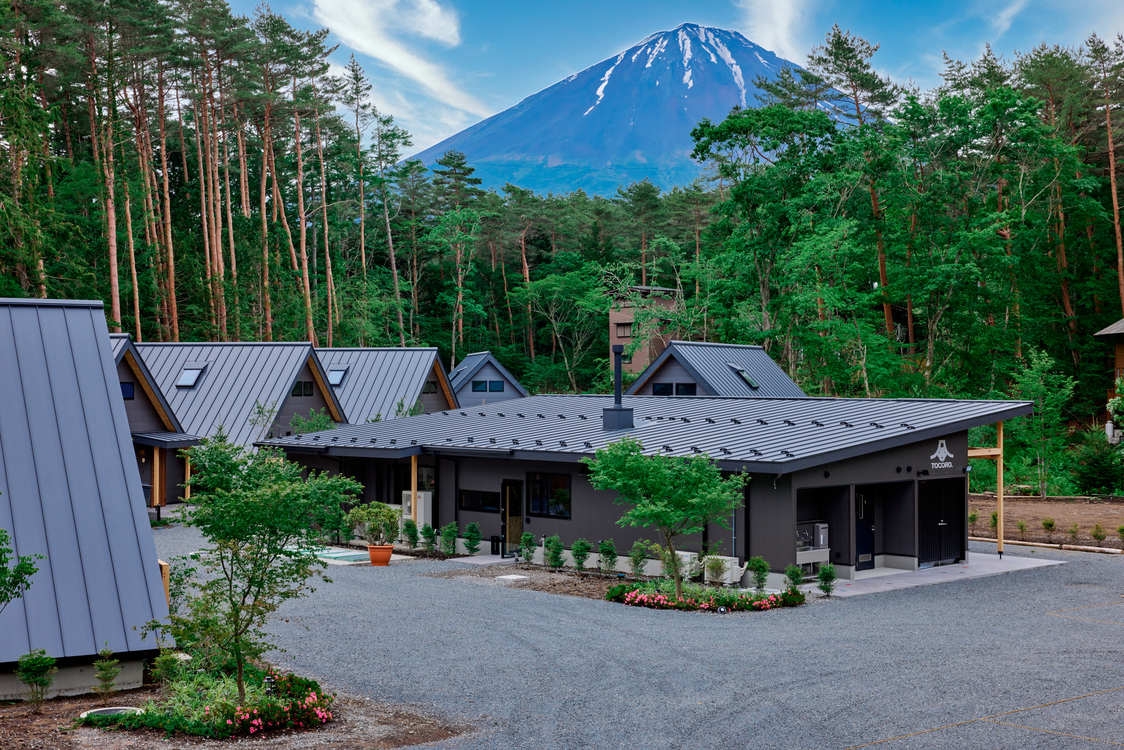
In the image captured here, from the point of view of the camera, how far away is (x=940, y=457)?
2198 cm

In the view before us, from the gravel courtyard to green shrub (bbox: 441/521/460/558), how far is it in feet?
15.4

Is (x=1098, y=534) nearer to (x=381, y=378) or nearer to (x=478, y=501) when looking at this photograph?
(x=478, y=501)

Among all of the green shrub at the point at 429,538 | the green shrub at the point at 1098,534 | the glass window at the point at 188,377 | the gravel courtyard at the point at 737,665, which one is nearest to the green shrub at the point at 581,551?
the gravel courtyard at the point at 737,665

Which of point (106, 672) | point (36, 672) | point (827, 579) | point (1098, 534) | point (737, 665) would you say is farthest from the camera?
point (1098, 534)

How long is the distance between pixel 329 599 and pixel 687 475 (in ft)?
21.9

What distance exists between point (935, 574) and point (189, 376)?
2735cm

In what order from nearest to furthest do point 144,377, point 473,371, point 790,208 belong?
point 144,377
point 790,208
point 473,371

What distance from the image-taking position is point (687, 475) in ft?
59.3

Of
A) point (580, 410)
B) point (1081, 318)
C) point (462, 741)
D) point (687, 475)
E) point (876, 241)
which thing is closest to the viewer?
point (462, 741)

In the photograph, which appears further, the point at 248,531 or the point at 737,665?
the point at 737,665

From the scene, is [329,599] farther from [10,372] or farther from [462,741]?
[462,741]

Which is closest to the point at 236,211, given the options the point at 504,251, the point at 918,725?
the point at 504,251

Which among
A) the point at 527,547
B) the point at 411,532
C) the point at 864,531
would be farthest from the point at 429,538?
the point at 864,531

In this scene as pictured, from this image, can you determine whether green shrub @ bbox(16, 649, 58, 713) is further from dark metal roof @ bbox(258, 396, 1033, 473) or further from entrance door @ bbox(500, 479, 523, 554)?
entrance door @ bbox(500, 479, 523, 554)
